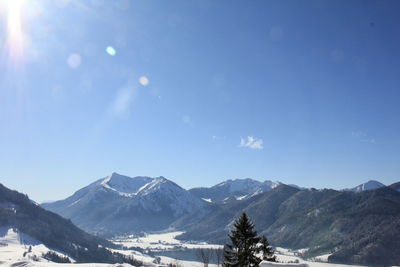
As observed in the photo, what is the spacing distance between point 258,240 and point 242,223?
351cm

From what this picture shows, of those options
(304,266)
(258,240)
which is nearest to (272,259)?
(258,240)

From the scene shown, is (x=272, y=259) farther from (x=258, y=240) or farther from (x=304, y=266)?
(x=304, y=266)

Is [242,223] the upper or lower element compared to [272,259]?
upper

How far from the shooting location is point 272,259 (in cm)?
6144

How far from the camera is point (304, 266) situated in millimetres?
102812

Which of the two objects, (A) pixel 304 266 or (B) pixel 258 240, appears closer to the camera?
(B) pixel 258 240

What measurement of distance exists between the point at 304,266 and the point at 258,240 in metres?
52.9

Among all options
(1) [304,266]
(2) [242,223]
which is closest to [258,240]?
(2) [242,223]

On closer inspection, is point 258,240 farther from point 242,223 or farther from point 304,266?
point 304,266

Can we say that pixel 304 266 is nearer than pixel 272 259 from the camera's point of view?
No

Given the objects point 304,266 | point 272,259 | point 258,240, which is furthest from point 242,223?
point 304,266

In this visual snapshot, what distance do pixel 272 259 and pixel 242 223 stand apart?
9.00 metres

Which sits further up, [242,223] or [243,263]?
[242,223]

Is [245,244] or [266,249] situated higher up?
[245,244]
